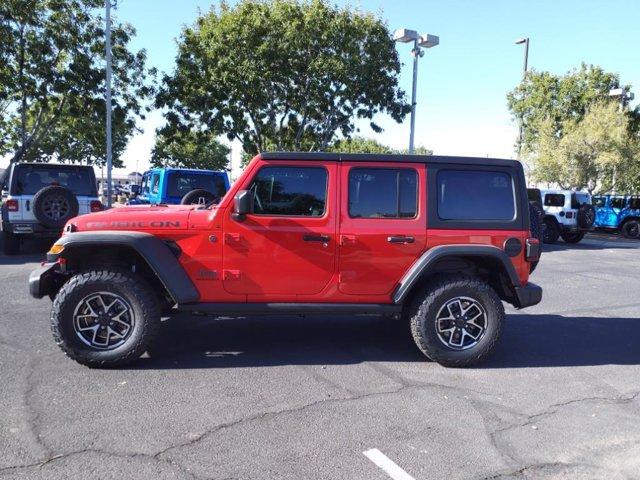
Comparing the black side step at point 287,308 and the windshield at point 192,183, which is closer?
the black side step at point 287,308

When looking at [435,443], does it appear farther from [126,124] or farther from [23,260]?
[126,124]

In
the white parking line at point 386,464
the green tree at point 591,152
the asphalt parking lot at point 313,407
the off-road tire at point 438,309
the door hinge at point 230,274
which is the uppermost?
the green tree at point 591,152

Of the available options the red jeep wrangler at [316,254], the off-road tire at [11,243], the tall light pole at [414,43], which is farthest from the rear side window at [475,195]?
the tall light pole at [414,43]

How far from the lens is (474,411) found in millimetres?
3816

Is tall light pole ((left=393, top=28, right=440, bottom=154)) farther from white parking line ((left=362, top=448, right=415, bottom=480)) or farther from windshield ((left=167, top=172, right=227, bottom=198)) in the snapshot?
white parking line ((left=362, top=448, right=415, bottom=480))

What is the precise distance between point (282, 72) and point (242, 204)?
1485 cm

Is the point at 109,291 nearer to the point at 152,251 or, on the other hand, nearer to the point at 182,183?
the point at 152,251

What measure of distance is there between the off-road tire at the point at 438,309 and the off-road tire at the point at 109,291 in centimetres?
229

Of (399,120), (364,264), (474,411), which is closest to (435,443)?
(474,411)

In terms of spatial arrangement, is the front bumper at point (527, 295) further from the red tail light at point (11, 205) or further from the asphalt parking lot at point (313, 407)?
the red tail light at point (11, 205)

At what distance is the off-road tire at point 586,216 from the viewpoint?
16688mm

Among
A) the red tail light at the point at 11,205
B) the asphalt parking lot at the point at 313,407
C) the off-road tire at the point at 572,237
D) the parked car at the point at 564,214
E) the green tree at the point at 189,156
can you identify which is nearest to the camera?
the asphalt parking lot at the point at 313,407

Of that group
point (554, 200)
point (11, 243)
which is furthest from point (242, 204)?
point (554, 200)

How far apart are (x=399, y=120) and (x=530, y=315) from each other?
14.7 meters
